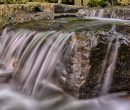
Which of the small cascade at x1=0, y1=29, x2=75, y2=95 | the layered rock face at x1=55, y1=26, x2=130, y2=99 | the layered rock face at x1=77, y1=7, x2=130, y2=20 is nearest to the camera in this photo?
the layered rock face at x1=55, y1=26, x2=130, y2=99

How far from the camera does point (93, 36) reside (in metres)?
4.82

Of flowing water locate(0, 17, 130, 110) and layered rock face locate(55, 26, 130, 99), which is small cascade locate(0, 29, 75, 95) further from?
layered rock face locate(55, 26, 130, 99)

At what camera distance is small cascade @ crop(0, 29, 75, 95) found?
17.0 ft

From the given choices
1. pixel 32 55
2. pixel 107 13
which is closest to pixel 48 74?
pixel 32 55

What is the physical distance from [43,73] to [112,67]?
1105 millimetres

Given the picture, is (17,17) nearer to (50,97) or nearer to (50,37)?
(50,37)

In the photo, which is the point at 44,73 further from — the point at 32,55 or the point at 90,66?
the point at 90,66

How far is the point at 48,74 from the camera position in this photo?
5.12 meters

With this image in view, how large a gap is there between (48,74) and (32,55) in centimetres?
62

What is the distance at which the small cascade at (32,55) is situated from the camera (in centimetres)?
517

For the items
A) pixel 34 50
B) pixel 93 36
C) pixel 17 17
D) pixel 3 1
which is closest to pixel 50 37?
pixel 34 50

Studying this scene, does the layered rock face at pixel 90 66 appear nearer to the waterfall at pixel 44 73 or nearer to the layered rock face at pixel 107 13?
the waterfall at pixel 44 73

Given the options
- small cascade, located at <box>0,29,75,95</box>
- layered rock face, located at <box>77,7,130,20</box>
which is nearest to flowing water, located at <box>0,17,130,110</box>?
small cascade, located at <box>0,29,75,95</box>

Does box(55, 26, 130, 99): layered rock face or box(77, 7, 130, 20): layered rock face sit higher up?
box(77, 7, 130, 20): layered rock face
